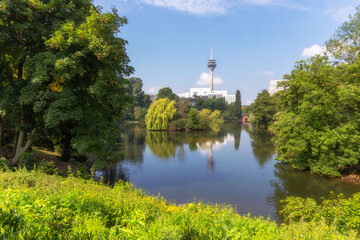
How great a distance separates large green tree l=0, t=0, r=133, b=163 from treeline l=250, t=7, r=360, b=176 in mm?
13997

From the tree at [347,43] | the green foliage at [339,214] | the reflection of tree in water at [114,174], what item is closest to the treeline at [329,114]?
the tree at [347,43]

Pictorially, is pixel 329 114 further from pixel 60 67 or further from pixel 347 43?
pixel 60 67

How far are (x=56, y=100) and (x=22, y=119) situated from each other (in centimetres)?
350

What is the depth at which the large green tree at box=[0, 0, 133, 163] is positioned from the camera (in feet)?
35.9

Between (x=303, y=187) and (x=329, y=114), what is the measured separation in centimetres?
660

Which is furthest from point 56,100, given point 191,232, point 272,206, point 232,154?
point 232,154

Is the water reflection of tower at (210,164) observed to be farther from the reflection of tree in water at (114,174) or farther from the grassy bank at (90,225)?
the grassy bank at (90,225)

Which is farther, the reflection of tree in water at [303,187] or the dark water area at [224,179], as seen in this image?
the reflection of tree in water at [303,187]

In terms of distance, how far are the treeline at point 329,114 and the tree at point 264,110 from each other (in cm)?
3096

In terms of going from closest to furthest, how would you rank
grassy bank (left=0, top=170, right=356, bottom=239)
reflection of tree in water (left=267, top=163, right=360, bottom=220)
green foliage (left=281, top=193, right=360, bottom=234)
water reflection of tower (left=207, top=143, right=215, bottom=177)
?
grassy bank (left=0, top=170, right=356, bottom=239) < green foliage (left=281, top=193, right=360, bottom=234) < reflection of tree in water (left=267, top=163, right=360, bottom=220) < water reflection of tower (left=207, top=143, right=215, bottom=177)

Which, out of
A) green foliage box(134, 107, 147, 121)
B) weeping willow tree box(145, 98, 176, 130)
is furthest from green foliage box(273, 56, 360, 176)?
green foliage box(134, 107, 147, 121)

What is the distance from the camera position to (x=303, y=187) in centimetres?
1517

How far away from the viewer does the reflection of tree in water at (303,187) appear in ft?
44.8

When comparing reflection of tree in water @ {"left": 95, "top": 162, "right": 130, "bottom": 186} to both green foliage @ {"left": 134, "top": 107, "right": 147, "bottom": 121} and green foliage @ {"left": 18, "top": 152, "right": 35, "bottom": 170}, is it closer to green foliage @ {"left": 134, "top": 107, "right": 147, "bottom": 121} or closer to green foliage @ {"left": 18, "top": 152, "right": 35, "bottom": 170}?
green foliage @ {"left": 18, "top": 152, "right": 35, "bottom": 170}
